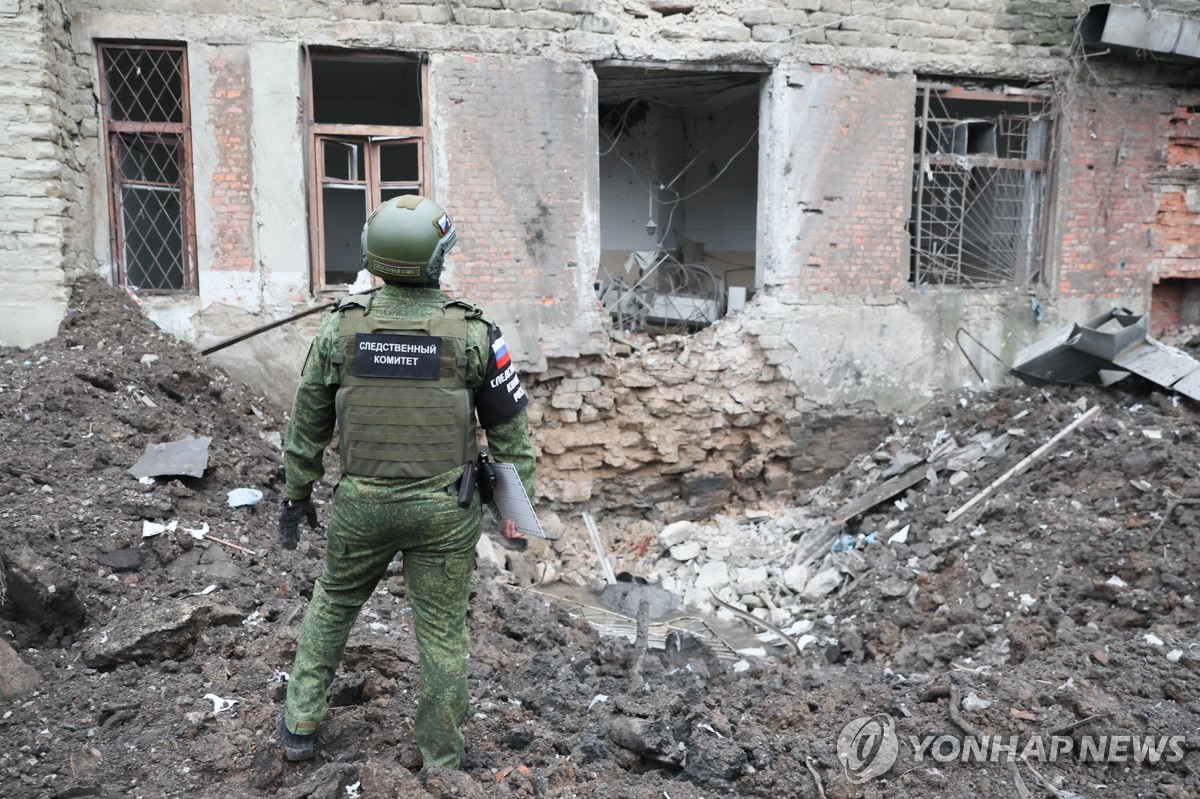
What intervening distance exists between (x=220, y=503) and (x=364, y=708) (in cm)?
227

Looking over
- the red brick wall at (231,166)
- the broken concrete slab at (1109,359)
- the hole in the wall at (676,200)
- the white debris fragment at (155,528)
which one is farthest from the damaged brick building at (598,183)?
the white debris fragment at (155,528)

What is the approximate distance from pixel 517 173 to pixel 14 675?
5.07 meters

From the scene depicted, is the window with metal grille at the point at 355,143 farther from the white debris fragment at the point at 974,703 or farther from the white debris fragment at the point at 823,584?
the white debris fragment at the point at 974,703

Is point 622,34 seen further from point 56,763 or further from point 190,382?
point 56,763

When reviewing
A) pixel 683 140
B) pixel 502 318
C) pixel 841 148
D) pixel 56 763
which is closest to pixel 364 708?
pixel 56 763

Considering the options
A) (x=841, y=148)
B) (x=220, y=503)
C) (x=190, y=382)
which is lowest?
(x=220, y=503)

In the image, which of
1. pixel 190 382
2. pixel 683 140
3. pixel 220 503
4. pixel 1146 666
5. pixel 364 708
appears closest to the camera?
pixel 364 708

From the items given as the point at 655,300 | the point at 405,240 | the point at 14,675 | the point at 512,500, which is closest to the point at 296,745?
the point at 512,500

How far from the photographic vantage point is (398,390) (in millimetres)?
2842

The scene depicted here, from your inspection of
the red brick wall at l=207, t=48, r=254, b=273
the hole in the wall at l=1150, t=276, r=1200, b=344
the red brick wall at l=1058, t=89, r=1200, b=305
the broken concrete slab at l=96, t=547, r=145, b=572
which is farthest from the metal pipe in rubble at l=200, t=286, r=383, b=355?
the hole in the wall at l=1150, t=276, r=1200, b=344

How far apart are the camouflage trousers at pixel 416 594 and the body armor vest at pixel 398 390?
0.12 meters

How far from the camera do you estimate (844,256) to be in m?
8.02

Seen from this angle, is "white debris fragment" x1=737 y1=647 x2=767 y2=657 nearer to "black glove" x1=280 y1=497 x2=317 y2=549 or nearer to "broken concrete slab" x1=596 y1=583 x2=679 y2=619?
"broken concrete slab" x1=596 y1=583 x2=679 y2=619

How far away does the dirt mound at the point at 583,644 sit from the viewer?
10.5 feet
